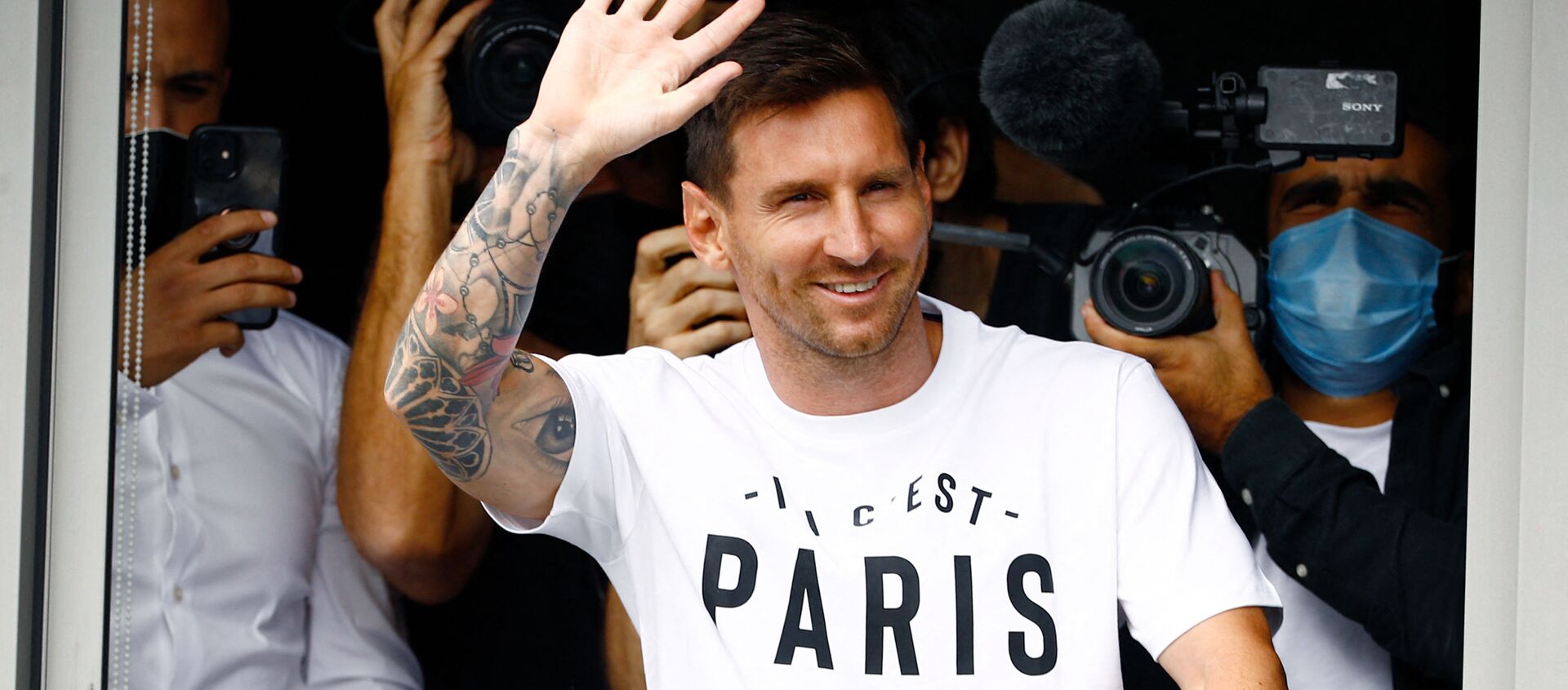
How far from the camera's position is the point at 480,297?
2.04 meters

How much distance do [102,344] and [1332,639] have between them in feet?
7.66

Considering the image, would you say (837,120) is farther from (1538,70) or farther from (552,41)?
(1538,70)

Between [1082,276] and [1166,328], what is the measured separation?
181mm

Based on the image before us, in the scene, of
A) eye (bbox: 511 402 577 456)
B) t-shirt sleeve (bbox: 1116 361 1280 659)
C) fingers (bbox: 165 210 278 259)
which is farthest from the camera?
fingers (bbox: 165 210 278 259)

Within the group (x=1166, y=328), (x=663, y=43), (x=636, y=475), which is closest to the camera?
(x=663, y=43)

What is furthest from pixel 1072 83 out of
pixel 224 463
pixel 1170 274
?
pixel 224 463

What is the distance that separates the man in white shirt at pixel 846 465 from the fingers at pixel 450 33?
1.88 feet

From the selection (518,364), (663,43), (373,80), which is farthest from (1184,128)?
(373,80)

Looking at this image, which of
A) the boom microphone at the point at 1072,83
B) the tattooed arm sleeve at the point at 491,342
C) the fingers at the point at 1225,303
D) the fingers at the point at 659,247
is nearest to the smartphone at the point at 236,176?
the fingers at the point at 659,247

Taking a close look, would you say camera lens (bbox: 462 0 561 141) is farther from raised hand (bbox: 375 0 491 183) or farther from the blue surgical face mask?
the blue surgical face mask

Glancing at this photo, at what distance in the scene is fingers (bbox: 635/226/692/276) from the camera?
2781 mm

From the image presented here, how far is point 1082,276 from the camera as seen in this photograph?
8.86ft

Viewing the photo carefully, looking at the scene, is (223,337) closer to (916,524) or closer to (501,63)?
(501,63)

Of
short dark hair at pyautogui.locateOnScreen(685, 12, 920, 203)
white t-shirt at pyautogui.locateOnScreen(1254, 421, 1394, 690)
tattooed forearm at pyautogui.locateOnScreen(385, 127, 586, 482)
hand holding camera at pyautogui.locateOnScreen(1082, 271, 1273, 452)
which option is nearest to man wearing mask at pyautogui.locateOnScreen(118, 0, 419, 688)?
tattooed forearm at pyautogui.locateOnScreen(385, 127, 586, 482)
